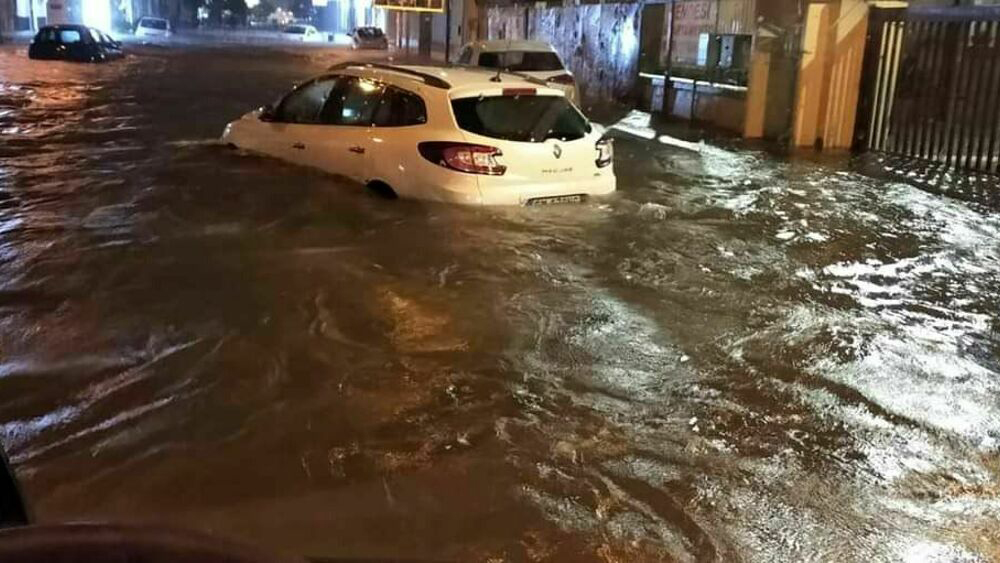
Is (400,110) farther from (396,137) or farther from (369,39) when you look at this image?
(369,39)

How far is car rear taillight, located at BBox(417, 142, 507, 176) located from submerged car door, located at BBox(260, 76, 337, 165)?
218cm

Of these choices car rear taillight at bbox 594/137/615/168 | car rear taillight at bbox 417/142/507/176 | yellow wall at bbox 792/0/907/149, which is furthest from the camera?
yellow wall at bbox 792/0/907/149

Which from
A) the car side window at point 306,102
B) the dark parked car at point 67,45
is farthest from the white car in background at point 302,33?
the car side window at point 306,102

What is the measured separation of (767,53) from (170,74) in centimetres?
2180

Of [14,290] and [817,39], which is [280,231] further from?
[817,39]

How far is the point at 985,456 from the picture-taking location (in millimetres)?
5195

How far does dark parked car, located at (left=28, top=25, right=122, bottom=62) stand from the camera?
120ft

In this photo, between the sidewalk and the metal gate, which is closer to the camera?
the metal gate

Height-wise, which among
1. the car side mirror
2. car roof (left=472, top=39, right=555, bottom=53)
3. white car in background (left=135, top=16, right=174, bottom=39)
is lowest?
the car side mirror

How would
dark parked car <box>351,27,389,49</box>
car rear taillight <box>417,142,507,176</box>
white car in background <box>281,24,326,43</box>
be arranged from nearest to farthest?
1. car rear taillight <box>417,142,507,176</box>
2. dark parked car <box>351,27,389,49</box>
3. white car in background <box>281,24,326,43</box>

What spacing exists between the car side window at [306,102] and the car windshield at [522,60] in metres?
6.60

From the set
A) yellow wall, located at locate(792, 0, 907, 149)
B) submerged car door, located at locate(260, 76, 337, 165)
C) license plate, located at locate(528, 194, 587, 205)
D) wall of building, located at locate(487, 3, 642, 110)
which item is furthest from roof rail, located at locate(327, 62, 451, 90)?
wall of building, located at locate(487, 3, 642, 110)

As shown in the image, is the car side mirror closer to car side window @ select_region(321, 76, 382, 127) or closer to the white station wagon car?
car side window @ select_region(321, 76, 382, 127)

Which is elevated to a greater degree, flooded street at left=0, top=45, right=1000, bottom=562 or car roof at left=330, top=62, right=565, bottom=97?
car roof at left=330, top=62, right=565, bottom=97
